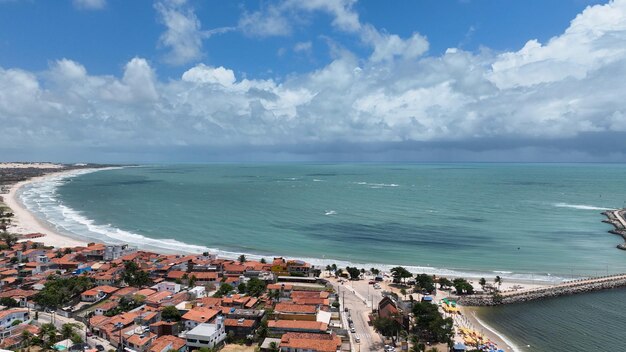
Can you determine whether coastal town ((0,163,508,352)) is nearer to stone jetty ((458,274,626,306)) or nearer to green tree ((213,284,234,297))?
green tree ((213,284,234,297))

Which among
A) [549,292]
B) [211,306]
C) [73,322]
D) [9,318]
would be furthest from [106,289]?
[549,292]

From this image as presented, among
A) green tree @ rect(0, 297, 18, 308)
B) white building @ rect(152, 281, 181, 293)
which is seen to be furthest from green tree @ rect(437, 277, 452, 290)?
green tree @ rect(0, 297, 18, 308)

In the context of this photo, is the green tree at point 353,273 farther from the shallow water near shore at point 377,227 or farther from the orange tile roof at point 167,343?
the orange tile roof at point 167,343

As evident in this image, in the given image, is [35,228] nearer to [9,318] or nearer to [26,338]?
[9,318]

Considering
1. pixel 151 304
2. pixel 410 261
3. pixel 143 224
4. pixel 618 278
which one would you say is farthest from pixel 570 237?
pixel 143 224

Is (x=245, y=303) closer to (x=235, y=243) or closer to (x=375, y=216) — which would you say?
(x=235, y=243)

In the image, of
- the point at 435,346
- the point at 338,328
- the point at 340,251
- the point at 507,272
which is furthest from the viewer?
the point at 340,251
